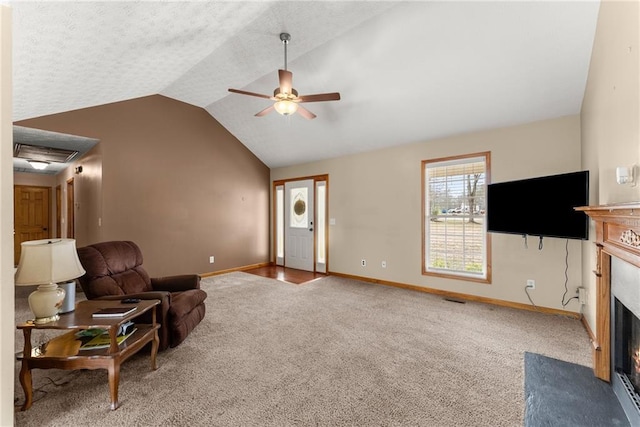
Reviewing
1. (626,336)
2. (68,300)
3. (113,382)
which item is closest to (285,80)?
(68,300)

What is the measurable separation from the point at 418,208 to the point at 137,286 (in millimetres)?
3985

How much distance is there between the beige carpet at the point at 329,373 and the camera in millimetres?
1768

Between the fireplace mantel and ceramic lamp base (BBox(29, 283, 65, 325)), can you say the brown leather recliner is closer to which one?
ceramic lamp base (BBox(29, 283, 65, 325))

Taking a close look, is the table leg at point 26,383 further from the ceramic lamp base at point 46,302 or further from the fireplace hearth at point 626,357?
the fireplace hearth at point 626,357

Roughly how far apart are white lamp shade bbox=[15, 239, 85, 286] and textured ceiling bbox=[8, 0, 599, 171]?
4.96ft

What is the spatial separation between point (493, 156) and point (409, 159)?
121 cm

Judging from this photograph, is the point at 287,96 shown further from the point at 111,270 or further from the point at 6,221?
the point at 111,270

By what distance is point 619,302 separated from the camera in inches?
77.5

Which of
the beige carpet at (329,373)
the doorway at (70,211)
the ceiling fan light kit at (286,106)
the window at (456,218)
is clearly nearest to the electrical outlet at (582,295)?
the beige carpet at (329,373)

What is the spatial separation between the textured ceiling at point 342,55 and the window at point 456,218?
0.55 metres

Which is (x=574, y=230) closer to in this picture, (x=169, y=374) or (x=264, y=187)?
(x=169, y=374)

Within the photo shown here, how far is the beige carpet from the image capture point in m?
1.77

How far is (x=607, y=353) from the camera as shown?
6.91ft

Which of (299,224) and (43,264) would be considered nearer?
(43,264)
